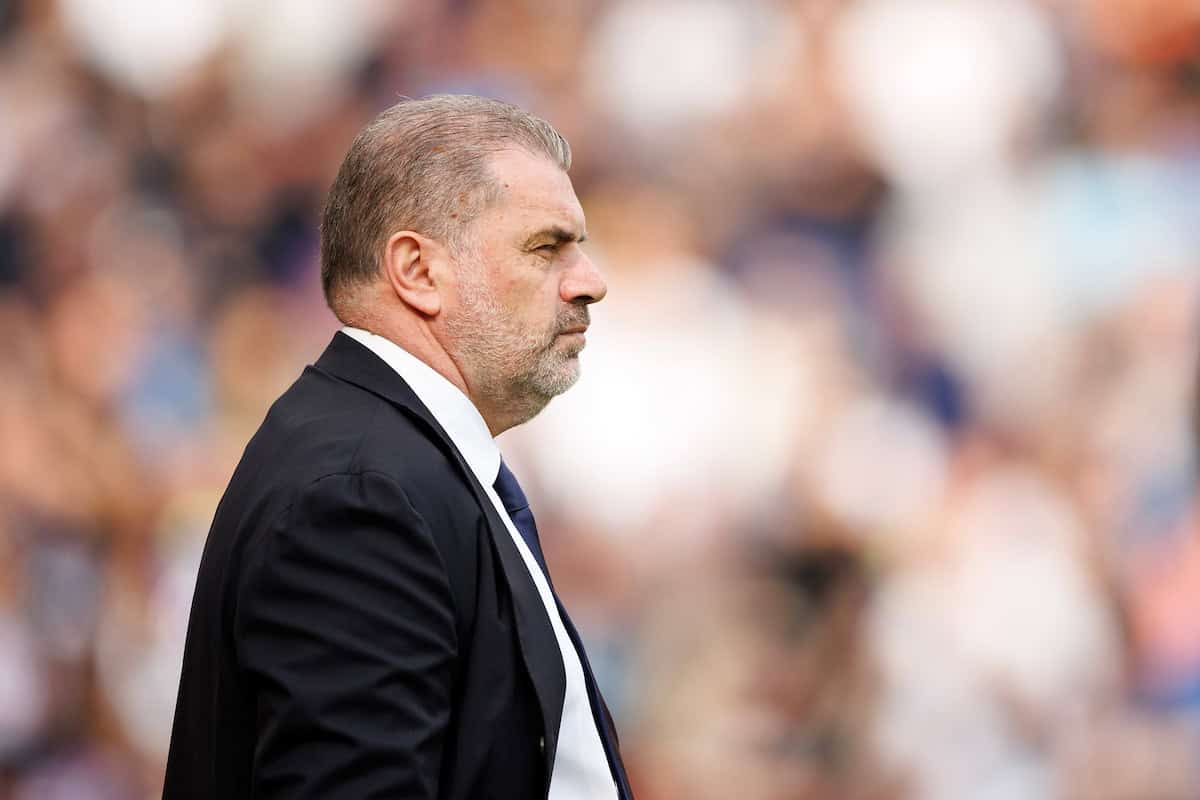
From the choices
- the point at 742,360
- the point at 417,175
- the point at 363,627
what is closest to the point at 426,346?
the point at 417,175

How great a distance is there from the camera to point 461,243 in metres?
1.49

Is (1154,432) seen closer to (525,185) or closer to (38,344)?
(525,185)

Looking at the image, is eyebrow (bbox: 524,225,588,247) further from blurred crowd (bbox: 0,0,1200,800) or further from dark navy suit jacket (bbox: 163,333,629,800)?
blurred crowd (bbox: 0,0,1200,800)

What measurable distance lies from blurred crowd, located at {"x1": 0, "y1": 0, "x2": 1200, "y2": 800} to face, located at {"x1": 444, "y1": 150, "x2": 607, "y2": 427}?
2.18 meters

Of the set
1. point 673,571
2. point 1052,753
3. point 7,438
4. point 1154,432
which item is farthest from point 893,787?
point 7,438

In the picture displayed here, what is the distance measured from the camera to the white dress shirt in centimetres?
138

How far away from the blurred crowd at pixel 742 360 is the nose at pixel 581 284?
2168 mm

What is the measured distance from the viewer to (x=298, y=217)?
3.91 meters

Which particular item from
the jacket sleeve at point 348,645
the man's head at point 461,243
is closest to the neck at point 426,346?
the man's head at point 461,243

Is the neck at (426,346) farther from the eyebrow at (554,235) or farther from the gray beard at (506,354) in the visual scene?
the eyebrow at (554,235)

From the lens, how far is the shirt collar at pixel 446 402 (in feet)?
4.74

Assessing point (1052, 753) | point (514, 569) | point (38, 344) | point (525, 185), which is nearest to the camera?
point (514, 569)

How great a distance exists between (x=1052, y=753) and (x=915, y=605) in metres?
0.49

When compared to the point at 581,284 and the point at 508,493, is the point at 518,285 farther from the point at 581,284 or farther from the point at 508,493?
the point at 508,493
